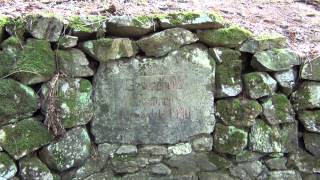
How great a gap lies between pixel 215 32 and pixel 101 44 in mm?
981

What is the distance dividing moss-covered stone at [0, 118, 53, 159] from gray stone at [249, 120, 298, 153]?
1755 mm

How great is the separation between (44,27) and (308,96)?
2.30 meters

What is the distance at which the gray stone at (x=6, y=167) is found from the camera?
3.12 meters

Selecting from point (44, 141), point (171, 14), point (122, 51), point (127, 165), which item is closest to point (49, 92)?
point (44, 141)

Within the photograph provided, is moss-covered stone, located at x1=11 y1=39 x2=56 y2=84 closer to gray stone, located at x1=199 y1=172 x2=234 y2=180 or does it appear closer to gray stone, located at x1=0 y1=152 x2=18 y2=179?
gray stone, located at x1=0 y1=152 x2=18 y2=179

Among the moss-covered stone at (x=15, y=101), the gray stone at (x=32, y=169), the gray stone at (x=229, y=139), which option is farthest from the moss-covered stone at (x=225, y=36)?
the gray stone at (x=32, y=169)

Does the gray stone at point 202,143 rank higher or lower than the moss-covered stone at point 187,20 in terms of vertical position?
lower

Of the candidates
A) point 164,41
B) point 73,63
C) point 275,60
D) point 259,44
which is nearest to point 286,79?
point 275,60

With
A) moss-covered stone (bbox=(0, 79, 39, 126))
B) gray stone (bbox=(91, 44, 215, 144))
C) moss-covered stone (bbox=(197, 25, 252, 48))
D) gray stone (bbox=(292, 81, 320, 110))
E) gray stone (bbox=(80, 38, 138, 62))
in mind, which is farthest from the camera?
gray stone (bbox=(292, 81, 320, 110))

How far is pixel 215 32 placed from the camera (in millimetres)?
3598

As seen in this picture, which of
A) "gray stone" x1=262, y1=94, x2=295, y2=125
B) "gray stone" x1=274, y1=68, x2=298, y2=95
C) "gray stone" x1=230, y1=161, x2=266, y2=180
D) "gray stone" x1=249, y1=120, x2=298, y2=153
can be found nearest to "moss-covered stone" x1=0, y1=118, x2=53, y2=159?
"gray stone" x1=230, y1=161, x2=266, y2=180

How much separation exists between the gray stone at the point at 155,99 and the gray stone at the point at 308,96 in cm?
79

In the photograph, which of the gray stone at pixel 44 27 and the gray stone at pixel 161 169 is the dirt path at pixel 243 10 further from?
the gray stone at pixel 161 169

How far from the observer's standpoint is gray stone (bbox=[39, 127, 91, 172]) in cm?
331
